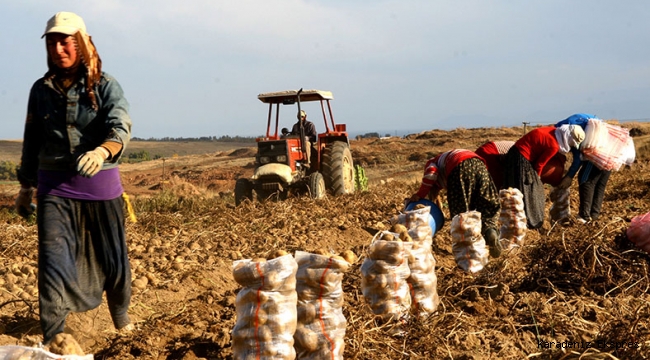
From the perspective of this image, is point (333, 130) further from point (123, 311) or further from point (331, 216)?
point (123, 311)

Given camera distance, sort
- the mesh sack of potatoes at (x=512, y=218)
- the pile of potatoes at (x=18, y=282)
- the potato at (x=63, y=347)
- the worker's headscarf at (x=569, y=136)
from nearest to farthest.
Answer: the potato at (x=63, y=347), the pile of potatoes at (x=18, y=282), the mesh sack of potatoes at (x=512, y=218), the worker's headscarf at (x=569, y=136)

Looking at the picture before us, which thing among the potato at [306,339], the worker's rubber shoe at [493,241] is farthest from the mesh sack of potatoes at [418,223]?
the potato at [306,339]

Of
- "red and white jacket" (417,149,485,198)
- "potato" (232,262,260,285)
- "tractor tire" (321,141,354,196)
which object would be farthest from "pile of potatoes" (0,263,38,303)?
"tractor tire" (321,141,354,196)

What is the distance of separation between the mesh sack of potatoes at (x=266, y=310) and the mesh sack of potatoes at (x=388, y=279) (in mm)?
754

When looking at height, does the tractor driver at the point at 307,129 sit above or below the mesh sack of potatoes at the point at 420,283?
above

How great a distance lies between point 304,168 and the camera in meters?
10.6

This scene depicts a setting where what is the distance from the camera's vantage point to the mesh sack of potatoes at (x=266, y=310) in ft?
8.38

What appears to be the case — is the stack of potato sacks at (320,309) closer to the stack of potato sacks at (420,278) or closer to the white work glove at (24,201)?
the stack of potato sacks at (420,278)

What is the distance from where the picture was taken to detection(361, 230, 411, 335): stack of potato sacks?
3236 mm

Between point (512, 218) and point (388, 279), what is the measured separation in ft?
9.56

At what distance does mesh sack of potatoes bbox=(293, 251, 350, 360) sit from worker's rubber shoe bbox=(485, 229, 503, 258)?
2.80 m

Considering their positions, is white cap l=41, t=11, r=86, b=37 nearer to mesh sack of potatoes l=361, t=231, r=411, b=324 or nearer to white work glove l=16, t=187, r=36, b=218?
white work glove l=16, t=187, r=36, b=218

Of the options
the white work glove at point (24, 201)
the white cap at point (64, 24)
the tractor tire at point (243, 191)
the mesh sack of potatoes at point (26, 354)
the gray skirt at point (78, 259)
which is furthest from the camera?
the tractor tire at point (243, 191)

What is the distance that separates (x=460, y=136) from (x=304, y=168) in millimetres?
21695
